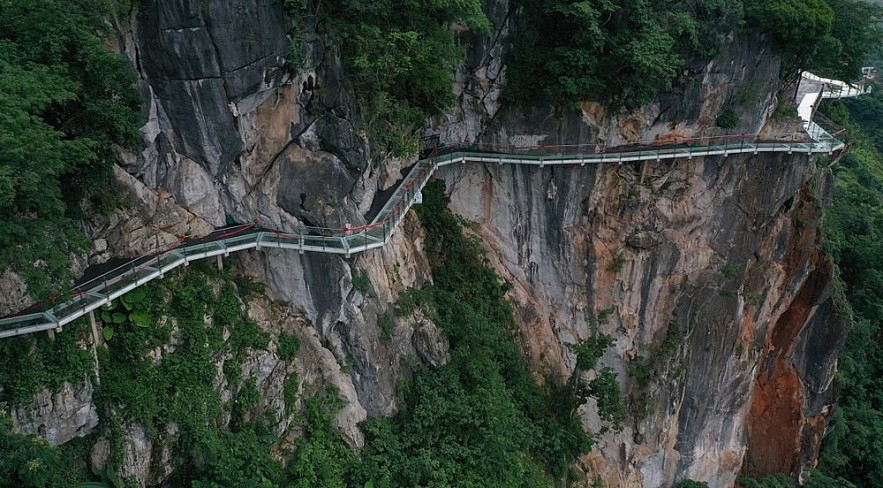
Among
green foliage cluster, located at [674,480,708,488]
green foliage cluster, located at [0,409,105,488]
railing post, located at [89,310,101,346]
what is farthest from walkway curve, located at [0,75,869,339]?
green foliage cluster, located at [674,480,708,488]

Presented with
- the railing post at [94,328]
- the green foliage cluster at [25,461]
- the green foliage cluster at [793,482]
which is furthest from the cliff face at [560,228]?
the green foliage cluster at [25,461]

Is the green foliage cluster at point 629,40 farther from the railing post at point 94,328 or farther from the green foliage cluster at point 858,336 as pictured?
the railing post at point 94,328

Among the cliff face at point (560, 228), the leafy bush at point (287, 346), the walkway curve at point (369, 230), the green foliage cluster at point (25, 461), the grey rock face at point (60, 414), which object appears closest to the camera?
the green foliage cluster at point (25, 461)

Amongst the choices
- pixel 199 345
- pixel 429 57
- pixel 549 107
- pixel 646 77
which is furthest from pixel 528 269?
pixel 199 345

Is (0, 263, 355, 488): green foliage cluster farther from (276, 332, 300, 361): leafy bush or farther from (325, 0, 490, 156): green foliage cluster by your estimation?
(325, 0, 490, 156): green foliage cluster

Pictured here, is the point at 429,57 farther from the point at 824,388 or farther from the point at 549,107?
the point at 824,388

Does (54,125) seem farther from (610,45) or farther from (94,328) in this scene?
(610,45)
